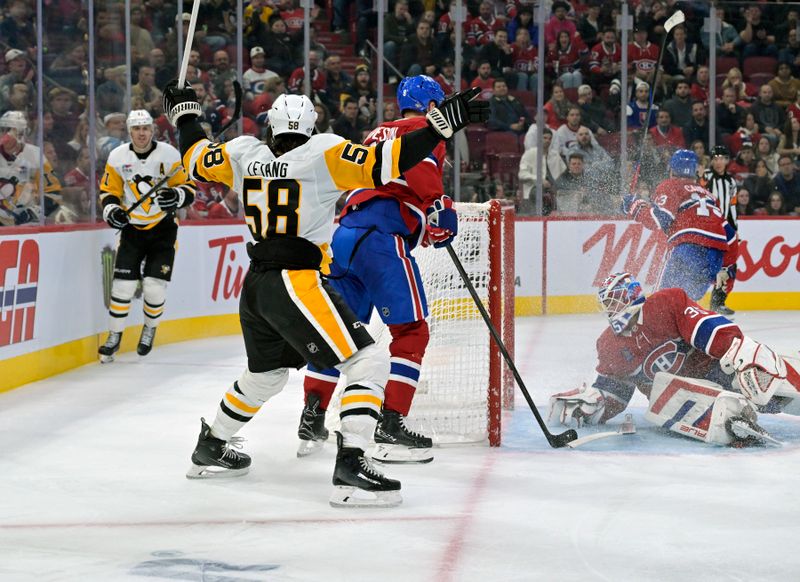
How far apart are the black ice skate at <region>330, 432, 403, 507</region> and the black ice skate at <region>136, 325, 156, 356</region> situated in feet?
12.3

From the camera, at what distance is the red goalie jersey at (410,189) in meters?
4.38

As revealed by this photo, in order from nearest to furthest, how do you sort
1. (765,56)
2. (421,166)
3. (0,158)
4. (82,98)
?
(421,166) < (0,158) < (82,98) < (765,56)

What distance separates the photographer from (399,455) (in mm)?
4422

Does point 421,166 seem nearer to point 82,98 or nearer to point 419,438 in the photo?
point 419,438

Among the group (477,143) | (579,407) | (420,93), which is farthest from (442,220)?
(477,143)

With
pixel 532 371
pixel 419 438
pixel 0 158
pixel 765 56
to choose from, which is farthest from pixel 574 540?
pixel 765 56

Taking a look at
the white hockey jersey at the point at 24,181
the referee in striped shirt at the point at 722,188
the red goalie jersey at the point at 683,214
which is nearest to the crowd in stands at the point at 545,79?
the referee in striped shirt at the point at 722,188

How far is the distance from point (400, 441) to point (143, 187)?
10.6 ft

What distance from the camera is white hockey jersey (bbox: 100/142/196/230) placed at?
23.3ft

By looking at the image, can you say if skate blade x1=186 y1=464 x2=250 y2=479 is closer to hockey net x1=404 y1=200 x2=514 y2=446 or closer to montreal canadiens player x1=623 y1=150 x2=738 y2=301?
hockey net x1=404 y1=200 x2=514 y2=446

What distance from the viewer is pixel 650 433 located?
16.1 feet

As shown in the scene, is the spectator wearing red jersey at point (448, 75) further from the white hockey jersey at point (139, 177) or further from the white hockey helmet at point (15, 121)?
the white hockey helmet at point (15, 121)

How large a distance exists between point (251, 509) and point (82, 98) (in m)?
4.51

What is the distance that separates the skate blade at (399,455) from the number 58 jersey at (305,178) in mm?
859
